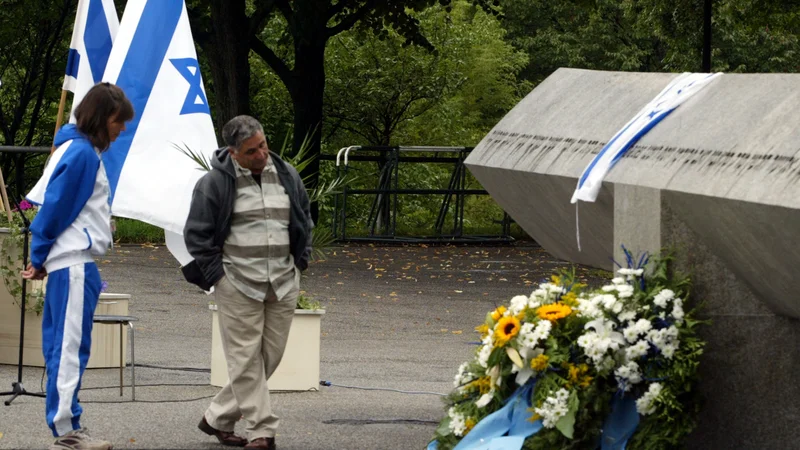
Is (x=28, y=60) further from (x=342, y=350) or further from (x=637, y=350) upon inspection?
(x=637, y=350)

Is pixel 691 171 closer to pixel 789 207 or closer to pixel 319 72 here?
pixel 789 207

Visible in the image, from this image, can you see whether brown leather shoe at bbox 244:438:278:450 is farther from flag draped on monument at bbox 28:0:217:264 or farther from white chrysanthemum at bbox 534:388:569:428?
flag draped on monument at bbox 28:0:217:264

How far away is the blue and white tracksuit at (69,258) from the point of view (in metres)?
6.49

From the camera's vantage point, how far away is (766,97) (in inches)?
231

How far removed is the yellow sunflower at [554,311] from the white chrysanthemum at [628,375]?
0.36 metres

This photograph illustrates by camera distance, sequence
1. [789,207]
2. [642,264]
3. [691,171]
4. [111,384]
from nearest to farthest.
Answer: [789,207] < [691,171] < [642,264] < [111,384]

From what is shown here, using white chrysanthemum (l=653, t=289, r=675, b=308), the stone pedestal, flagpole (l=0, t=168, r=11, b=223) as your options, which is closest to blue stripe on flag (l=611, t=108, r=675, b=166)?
white chrysanthemum (l=653, t=289, r=675, b=308)

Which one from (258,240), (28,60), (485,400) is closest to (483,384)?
(485,400)

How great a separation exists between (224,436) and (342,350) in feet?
15.9

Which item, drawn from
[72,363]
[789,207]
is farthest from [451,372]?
[789,207]

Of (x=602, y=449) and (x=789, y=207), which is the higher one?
(x=789, y=207)

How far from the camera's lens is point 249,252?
7070 mm

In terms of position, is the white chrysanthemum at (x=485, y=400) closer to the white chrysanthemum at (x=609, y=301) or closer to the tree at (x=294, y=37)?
the white chrysanthemum at (x=609, y=301)

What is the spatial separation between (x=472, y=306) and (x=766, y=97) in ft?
33.1
